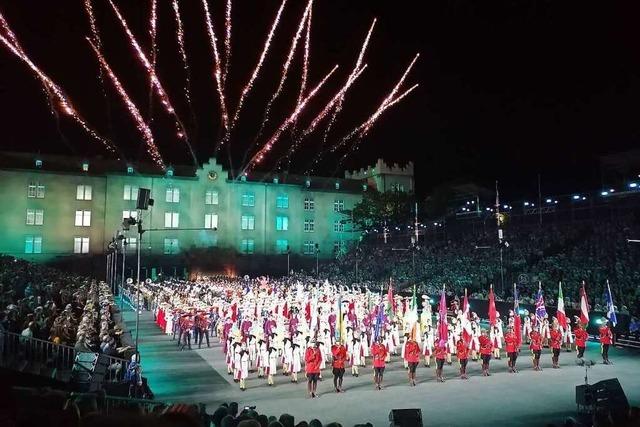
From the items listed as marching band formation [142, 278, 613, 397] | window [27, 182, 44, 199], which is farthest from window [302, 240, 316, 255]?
marching band formation [142, 278, 613, 397]

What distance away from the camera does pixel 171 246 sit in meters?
52.3

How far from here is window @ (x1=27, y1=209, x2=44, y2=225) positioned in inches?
1826

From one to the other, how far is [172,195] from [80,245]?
10.1 metres

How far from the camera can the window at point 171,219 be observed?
2060 inches

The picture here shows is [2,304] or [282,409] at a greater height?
[2,304]

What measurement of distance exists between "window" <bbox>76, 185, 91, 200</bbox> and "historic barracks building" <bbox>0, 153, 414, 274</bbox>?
0.09 meters

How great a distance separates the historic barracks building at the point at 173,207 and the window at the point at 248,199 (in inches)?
3.0

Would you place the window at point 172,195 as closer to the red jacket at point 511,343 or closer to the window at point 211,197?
the window at point 211,197

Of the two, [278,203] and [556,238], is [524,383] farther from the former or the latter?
[278,203]

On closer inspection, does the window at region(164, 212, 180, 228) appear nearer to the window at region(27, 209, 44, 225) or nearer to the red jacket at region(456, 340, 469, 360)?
the window at region(27, 209, 44, 225)

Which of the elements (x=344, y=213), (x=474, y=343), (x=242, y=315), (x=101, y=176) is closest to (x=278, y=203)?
(x=344, y=213)

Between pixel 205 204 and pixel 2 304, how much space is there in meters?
37.5

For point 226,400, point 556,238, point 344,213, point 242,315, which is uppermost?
point 344,213

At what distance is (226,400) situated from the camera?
12.9 metres
